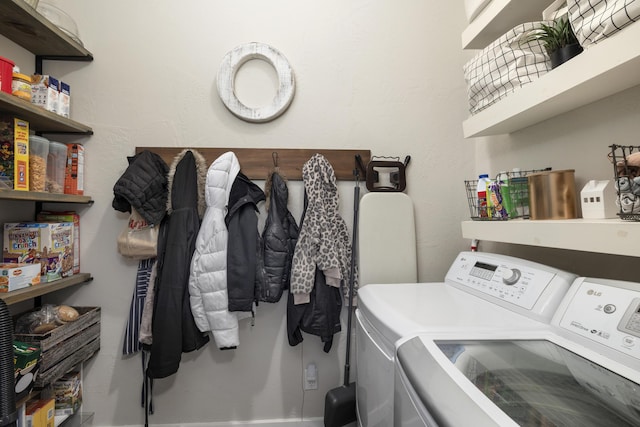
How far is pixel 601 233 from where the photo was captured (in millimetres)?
847

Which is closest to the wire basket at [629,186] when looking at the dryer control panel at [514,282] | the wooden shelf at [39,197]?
the dryer control panel at [514,282]

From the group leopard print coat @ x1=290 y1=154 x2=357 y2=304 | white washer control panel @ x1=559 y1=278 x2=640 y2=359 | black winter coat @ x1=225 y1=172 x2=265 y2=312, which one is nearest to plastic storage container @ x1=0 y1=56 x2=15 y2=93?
black winter coat @ x1=225 y1=172 x2=265 y2=312

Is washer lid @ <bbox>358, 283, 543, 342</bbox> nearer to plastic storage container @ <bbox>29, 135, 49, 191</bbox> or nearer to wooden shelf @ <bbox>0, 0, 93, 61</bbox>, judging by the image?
plastic storage container @ <bbox>29, 135, 49, 191</bbox>

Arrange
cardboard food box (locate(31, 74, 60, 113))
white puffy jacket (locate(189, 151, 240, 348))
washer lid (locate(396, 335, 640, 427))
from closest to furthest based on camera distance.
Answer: washer lid (locate(396, 335, 640, 427)) → cardboard food box (locate(31, 74, 60, 113)) → white puffy jacket (locate(189, 151, 240, 348))

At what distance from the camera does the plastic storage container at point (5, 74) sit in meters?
1.24

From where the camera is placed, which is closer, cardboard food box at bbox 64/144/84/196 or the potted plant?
the potted plant

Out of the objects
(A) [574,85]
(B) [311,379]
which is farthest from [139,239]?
(A) [574,85]

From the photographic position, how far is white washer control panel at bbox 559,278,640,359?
74cm

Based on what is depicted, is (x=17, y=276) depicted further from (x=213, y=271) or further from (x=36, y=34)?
(x=36, y=34)

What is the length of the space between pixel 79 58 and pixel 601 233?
8.06 feet

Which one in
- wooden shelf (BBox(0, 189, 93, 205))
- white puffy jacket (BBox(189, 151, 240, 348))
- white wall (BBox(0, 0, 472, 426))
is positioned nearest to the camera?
wooden shelf (BBox(0, 189, 93, 205))

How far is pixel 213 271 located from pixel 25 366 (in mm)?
773

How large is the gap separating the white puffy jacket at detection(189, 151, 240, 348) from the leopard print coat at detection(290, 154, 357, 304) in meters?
0.36

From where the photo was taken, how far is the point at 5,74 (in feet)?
4.09
